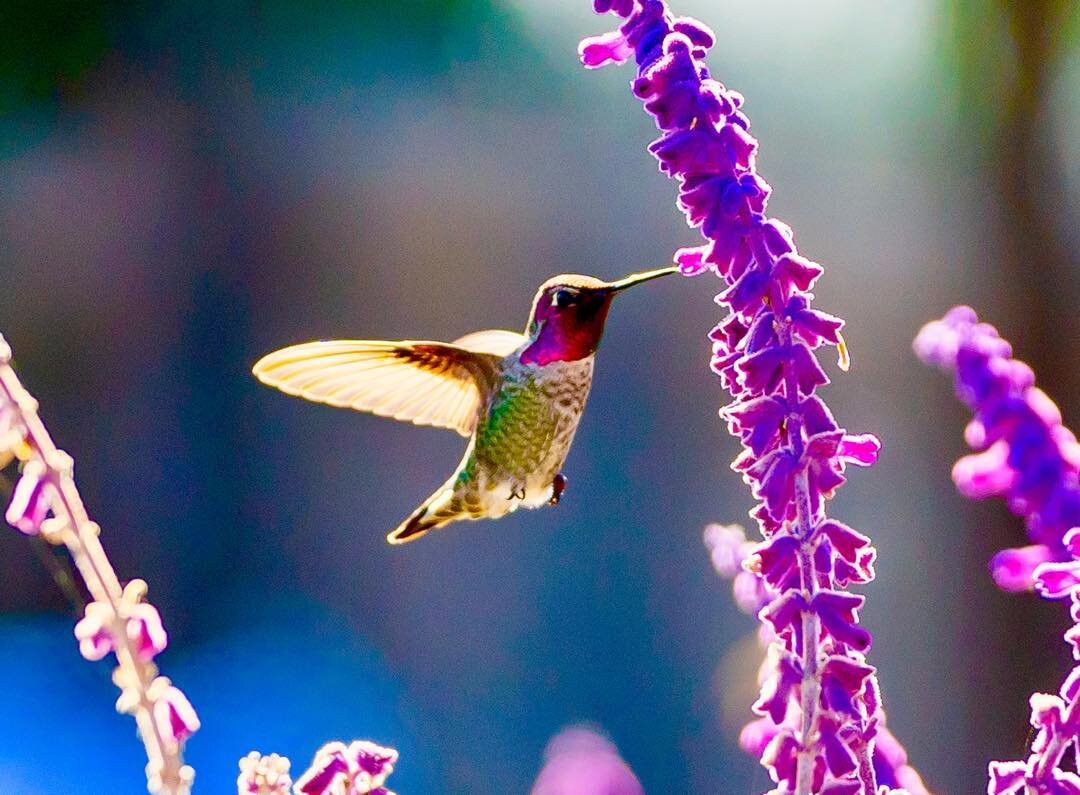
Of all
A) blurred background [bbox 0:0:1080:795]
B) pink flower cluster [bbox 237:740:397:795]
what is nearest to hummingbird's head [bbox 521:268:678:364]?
pink flower cluster [bbox 237:740:397:795]

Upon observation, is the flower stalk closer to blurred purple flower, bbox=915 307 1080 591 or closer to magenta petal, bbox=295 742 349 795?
magenta petal, bbox=295 742 349 795

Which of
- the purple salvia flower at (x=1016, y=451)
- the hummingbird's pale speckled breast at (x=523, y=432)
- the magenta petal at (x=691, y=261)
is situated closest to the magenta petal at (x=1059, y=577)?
the purple salvia flower at (x=1016, y=451)

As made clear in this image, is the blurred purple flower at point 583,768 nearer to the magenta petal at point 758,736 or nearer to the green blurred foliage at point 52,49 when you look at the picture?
the magenta petal at point 758,736

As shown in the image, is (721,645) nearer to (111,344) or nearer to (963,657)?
(963,657)

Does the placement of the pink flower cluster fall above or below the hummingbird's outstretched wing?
below

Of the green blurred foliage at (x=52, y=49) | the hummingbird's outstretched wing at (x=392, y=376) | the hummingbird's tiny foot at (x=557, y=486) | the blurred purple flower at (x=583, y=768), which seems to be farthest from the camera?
the green blurred foliage at (x=52, y=49)

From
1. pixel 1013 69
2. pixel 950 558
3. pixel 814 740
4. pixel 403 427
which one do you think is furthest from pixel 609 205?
pixel 814 740
